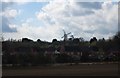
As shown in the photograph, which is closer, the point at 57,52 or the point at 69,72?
the point at 69,72

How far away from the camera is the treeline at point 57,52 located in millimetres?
43938

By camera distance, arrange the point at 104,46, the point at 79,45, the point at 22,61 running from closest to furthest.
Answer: the point at 22,61 < the point at 104,46 < the point at 79,45

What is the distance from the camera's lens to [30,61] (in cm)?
4425

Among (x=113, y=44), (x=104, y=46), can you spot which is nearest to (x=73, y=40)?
(x=104, y=46)

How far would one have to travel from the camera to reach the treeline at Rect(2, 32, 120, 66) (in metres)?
43.9

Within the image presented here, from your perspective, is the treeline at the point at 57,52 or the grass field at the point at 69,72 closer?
the grass field at the point at 69,72

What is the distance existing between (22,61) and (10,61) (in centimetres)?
167

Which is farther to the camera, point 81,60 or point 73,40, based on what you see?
point 73,40

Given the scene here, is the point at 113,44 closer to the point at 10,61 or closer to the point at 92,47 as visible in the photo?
the point at 92,47

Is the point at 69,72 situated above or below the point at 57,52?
below

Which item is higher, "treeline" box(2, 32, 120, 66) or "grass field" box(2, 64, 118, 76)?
"treeline" box(2, 32, 120, 66)

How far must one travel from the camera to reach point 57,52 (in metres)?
60.2

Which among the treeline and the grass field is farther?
the treeline

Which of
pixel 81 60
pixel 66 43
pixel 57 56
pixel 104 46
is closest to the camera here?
pixel 57 56
